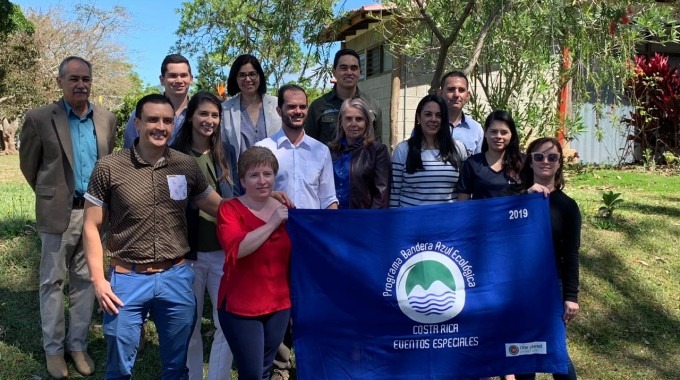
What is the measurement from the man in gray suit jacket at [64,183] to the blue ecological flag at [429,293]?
1.95m

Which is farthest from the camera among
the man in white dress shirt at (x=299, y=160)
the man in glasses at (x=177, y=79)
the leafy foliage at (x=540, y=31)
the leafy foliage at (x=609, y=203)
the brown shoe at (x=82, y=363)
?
the leafy foliage at (x=609, y=203)

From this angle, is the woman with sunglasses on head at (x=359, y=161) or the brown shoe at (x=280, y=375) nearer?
the woman with sunglasses on head at (x=359, y=161)

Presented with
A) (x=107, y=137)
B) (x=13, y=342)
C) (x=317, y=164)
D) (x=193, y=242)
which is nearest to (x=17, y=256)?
(x=13, y=342)

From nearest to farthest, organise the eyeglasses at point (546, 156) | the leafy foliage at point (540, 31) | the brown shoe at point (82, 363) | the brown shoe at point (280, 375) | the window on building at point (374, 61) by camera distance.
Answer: the eyeglasses at point (546, 156), the brown shoe at point (280, 375), the brown shoe at point (82, 363), the leafy foliage at point (540, 31), the window on building at point (374, 61)

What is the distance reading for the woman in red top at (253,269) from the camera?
3215 mm

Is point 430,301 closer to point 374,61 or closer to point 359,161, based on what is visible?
point 359,161

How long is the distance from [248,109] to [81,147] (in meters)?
1.23

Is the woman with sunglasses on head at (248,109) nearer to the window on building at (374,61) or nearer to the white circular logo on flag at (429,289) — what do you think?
the white circular logo on flag at (429,289)

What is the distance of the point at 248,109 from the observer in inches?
179

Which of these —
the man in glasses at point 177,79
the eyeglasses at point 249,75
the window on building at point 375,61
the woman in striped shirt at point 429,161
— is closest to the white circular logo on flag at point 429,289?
the woman in striped shirt at point 429,161

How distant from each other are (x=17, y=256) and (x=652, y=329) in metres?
6.24

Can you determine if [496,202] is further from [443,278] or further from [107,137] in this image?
[107,137]

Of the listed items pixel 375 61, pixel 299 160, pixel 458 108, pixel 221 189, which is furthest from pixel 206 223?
pixel 375 61

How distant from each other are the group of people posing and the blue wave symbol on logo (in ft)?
2.21
